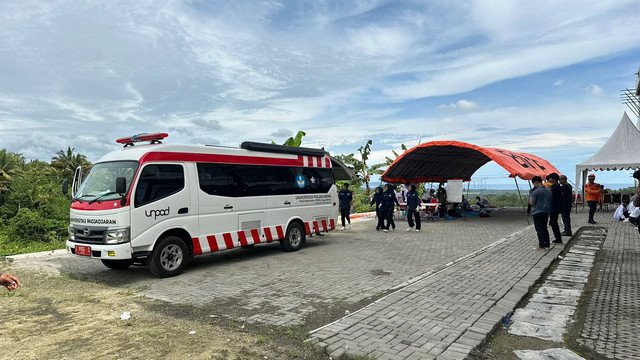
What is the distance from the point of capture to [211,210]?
337 inches

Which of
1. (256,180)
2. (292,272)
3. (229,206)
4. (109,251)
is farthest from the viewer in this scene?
(256,180)

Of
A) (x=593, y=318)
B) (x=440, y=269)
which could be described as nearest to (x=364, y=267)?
(x=440, y=269)

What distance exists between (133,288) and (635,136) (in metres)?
24.4

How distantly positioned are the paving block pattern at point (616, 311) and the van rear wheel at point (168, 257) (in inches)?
256

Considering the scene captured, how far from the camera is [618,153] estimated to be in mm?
21188

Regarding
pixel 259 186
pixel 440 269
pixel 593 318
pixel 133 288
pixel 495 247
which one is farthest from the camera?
pixel 495 247

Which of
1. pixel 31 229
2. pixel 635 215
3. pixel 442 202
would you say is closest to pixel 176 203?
pixel 635 215

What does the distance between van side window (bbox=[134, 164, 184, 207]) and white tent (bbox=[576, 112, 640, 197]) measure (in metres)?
21.0

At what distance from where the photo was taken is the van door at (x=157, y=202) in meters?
7.35

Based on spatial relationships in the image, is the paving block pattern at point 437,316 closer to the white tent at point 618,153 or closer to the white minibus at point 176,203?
the white minibus at point 176,203

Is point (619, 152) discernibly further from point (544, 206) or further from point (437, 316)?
point (437, 316)

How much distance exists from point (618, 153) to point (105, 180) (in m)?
23.4

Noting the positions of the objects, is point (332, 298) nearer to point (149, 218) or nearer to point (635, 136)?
point (149, 218)

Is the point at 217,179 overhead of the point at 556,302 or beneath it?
overhead
